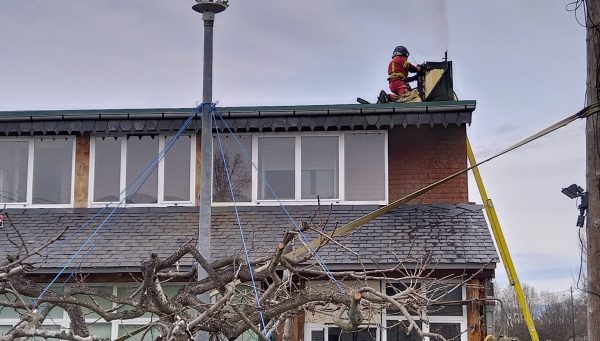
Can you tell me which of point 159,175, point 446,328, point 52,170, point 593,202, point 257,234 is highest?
point 52,170

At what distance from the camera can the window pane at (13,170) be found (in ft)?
54.7

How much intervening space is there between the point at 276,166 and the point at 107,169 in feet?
10.5

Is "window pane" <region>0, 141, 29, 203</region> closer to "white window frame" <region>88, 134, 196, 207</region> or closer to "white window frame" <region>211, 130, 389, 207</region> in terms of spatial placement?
"white window frame" <region>88, 134, 196, 207</region>

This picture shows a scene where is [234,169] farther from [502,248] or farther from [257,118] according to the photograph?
[502,248]

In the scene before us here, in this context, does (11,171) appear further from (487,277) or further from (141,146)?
(487,277)

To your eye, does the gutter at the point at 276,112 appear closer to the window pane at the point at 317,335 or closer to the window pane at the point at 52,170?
the window pane at the point at 52,170

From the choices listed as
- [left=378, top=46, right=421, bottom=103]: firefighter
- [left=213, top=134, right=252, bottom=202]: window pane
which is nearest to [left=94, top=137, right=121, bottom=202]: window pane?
[left=213, top=134, right=252, bottom=202]: window pane

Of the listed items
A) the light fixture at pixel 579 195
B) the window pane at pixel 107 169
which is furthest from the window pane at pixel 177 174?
the light fixture at pixel 579 195

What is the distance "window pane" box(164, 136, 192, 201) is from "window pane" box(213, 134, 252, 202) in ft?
1.74

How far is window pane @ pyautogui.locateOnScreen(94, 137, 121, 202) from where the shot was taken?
16.4m

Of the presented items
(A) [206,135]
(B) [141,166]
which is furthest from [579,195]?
(B) [141,166]

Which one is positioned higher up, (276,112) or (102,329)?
(276,112)

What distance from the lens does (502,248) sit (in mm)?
14945

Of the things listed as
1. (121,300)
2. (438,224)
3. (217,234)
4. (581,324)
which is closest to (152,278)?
(121,300)
